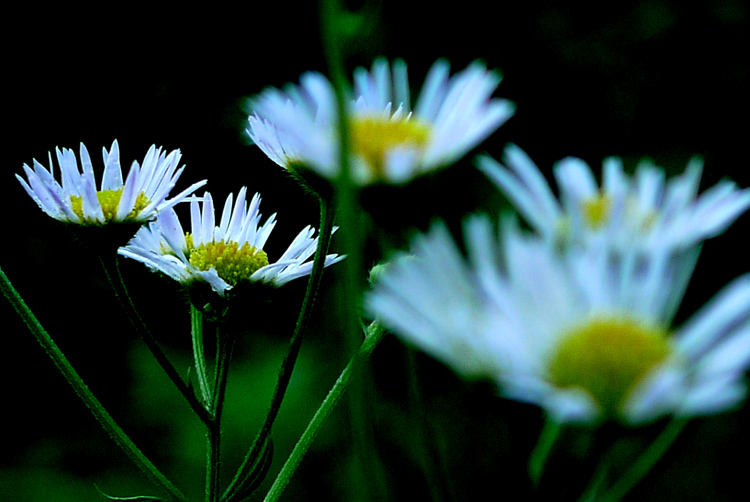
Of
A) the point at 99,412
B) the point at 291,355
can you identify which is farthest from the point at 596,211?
the point at 99,412

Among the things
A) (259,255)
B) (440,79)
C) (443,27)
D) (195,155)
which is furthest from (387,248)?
(443,27)

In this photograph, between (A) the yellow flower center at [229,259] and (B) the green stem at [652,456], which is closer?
(B) the green stem at [652,456]

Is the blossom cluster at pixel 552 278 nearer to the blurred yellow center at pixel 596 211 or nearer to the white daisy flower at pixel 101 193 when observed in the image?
the blurred yellow center at pixel 596 211

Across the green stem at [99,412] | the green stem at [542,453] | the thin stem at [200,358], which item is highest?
the thin stem at [200,358]

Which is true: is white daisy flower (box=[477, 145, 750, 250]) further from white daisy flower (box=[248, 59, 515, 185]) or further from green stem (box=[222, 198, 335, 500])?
green stem (box=[222, 198, 335, 500])

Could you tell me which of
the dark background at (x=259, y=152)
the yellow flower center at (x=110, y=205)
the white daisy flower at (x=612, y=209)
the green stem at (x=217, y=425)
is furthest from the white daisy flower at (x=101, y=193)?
the dark background at (x=259, y=152)

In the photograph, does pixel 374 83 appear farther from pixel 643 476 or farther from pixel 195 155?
pixel 195 155

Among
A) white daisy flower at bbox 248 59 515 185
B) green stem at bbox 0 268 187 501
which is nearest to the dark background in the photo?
green stem at bbox 0 268 187 501

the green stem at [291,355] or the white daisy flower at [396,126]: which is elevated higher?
the white daisy flower at [396,126]
